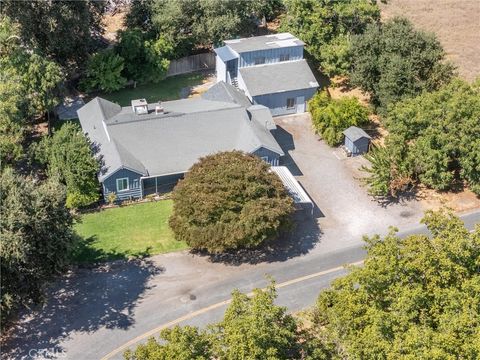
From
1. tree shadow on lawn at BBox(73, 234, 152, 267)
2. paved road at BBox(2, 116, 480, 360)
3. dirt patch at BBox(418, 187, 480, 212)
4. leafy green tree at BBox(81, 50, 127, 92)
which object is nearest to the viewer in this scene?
paved road at BBox(2, 116, 480, 360)

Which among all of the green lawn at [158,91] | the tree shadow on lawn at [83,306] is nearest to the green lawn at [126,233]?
the tree shadow on lawn at [83,306]

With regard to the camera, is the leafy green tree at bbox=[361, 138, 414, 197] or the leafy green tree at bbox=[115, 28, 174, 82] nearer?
the leafy green tree at bbox=[361, 138, 414, 197]

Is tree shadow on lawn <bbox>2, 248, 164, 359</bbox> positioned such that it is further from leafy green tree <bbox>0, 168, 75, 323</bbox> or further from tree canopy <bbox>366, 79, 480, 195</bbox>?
tree canopy <bbox>366, 79, 480, 195</bbox>

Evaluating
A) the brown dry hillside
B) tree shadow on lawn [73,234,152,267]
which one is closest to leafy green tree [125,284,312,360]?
tree shadow on lawn [73,234,152,267]

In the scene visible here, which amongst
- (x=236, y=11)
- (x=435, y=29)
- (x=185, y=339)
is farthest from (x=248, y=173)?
(x=435, y=29)

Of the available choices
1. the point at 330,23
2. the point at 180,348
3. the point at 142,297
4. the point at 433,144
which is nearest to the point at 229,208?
the point at 142,297
